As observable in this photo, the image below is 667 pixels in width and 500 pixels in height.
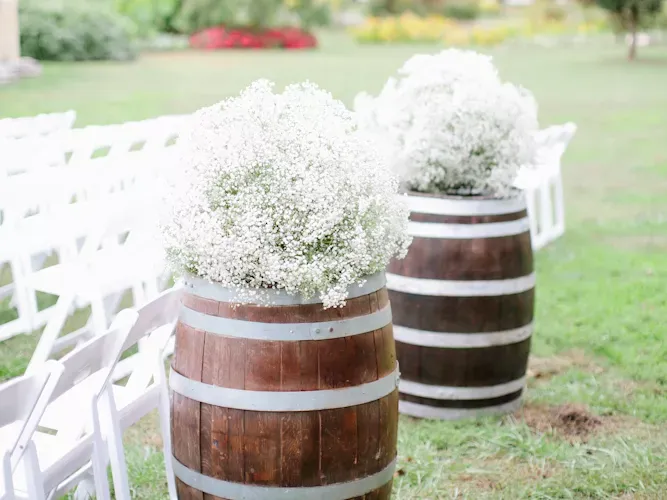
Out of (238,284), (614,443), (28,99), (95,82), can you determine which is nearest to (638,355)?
(614,443)

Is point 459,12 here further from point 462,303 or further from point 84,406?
point 84,406

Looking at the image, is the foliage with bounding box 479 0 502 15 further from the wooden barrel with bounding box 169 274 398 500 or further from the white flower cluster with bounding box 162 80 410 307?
the wooden barrel with bounding box 169 274 398 500

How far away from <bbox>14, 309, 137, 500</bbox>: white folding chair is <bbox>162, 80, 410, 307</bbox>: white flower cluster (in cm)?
34

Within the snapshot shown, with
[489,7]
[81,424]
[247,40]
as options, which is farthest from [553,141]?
[489,7]

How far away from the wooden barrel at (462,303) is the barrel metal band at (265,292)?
1480mm

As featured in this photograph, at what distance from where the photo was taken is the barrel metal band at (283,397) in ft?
9.36

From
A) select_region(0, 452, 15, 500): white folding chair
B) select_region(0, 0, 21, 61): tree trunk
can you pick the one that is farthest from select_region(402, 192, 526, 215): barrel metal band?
select_region(0, 0, 21, 61): tree trunk

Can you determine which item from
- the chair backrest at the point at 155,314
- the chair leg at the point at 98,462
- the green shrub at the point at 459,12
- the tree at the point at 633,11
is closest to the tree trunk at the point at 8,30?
the tree at the point at 633,11

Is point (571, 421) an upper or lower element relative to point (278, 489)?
lower

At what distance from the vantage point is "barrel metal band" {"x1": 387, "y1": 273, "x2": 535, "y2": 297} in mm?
4523

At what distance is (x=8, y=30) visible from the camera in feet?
68.3

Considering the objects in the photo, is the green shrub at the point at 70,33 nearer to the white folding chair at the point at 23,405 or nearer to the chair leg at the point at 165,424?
the chair leg at the point at 165,424

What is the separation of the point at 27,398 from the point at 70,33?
26719 mm

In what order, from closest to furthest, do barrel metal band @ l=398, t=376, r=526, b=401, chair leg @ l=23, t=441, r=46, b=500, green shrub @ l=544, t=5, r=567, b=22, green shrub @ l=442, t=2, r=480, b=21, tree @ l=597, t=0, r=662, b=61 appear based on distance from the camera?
chair leg @ l=23, t=441, r=46, b=500, barrel metal band @ l=398, t=376, r=526, b=401, tree @ l=597, t=0, r=662, b=61, green shrub @ l=442, t=2, r=480, b=21, green shrub @ l=544, t=5, r=567, b=22
